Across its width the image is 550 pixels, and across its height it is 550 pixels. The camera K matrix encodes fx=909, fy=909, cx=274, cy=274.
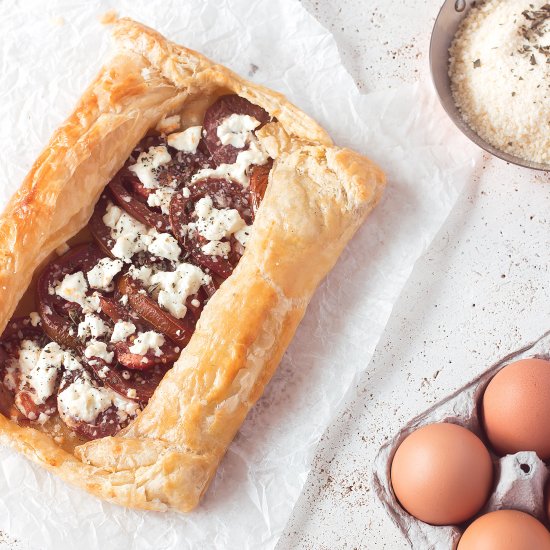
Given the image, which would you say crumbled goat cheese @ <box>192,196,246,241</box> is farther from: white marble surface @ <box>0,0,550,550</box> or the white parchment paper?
white marble surface @ <box>0,0,550,550</box>

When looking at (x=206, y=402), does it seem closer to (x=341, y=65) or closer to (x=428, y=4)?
(x=341, y=65)

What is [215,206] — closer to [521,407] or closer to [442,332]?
[442,332]

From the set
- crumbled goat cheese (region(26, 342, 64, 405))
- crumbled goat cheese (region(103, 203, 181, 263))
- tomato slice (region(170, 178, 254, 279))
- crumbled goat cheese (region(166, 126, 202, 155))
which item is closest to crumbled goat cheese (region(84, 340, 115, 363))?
crumbled goat cheese (region(26, 342, 64, 405))

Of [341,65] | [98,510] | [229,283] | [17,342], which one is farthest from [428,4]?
[98,510]

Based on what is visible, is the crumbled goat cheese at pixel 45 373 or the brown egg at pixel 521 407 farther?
the crumbled goat cheese at pixel 45 373

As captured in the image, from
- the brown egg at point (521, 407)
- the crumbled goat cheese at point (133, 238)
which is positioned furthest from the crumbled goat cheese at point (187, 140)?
the brown egg at point (521, 407)

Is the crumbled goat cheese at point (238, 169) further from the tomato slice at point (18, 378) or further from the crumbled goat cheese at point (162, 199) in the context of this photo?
the tomato slice at point (18, 378)

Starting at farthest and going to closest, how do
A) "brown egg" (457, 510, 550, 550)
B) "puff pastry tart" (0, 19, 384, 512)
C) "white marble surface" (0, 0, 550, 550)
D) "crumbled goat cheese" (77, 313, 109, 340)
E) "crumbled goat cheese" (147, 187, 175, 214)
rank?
"white marble surface" (0, 0, 550, 550)
"crumbled goat cheese" (147, 187, 175, 214)
"crumbled goat cheese" (77, 313, 109, 340)
"puff pastry tart" (0, 19, 384, 512)
"brown egg" (457, 510, 550, 550)
